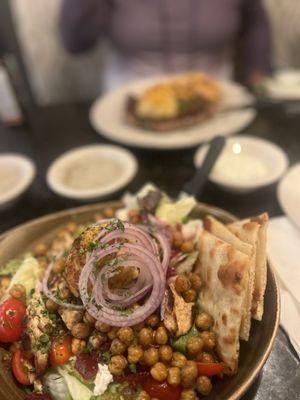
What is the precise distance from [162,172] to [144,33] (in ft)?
5.98

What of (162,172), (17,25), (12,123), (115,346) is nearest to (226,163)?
(162,172)

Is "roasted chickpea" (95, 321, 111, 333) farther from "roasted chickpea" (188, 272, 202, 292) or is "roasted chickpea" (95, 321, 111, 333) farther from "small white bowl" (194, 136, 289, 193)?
"small white bowl" (194, 136, 289, 193)

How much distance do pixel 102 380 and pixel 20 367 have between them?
30 cm

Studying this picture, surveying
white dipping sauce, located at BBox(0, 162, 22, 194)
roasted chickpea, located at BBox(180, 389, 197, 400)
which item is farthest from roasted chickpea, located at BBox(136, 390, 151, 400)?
white dipping sauce, located at BBox(0, 162, 22, 194)

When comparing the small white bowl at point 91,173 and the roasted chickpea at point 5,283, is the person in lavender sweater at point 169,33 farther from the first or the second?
the roasted chickpea at point 5,283

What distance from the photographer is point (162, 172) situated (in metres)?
2.75

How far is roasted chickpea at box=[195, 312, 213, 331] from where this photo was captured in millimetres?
1457

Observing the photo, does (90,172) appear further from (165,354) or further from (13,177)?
(165,354)

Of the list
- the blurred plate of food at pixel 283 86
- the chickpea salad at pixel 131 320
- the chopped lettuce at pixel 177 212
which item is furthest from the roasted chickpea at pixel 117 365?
the blurred plate of food at pixel 283 86

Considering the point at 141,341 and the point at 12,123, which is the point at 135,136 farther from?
the point at 141,341

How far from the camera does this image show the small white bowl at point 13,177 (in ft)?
7.88

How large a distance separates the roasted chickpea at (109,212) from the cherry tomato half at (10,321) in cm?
62

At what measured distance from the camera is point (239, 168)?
2.51 m

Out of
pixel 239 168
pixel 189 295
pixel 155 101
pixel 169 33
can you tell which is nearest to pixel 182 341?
pixel 189 295
